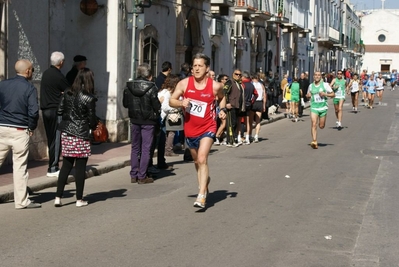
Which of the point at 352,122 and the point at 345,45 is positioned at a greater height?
the point at 345,45

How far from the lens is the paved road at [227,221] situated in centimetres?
741

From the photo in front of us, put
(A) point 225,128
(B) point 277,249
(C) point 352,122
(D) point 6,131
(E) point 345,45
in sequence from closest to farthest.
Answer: (B) point 277,249 < (D) point 6,131 < (A) point 225,128 < (C) point 352,122 < (E) point 345,45

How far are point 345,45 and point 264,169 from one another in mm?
73776

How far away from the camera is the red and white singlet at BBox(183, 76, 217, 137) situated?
32.8 feet

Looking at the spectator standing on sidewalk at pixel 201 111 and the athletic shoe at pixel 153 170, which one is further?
the athletic shoe at pixel 153 170

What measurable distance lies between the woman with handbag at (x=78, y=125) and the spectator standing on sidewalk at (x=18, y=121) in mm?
462

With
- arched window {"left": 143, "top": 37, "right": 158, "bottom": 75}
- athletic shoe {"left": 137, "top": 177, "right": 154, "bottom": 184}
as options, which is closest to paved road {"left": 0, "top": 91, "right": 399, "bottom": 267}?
athletic shoe {"left": 137, "top": 177, "right": 154, "bottom": 184}

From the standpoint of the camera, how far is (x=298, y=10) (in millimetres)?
51969

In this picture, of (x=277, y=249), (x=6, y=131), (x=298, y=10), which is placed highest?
(x=298, y=10)

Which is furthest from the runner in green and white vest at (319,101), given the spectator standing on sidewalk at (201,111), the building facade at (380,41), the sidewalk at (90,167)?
the building facade at (380,41)

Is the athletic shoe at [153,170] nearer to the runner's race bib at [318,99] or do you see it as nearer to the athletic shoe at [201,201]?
the athletic shoe at [201,201]

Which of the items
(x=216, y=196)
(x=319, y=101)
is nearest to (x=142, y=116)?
(x=216, y=196)

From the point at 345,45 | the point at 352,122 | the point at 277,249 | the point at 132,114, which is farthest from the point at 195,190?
the point at 345,45

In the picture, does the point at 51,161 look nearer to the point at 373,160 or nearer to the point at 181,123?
the point at 181,123
